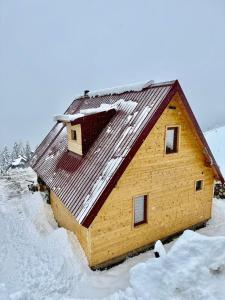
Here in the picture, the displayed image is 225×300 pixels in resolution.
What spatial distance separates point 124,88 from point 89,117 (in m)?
2.95

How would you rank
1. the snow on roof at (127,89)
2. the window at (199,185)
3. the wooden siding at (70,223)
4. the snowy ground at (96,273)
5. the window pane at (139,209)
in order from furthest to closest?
the window at (199,185)
the snow on roof at (127,89)
the window pane at (139,209)
the wooden siding at (70,223)
the snowy ground at (96,273)

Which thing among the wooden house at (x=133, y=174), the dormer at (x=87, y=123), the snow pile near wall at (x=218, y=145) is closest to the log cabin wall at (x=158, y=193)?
the wooden house at (x=133, y=174)

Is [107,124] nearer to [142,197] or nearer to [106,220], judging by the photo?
[142,197]

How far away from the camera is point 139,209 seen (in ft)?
38.2

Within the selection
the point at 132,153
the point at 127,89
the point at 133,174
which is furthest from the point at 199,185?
the point at 127,89

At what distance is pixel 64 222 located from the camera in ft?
43.8

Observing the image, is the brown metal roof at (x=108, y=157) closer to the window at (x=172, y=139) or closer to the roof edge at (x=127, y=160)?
the roof edge at (x=127, y=160)

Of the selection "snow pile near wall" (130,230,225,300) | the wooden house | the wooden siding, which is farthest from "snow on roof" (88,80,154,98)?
"snow pile near wall" (130,230,225,300)

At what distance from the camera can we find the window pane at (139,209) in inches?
452

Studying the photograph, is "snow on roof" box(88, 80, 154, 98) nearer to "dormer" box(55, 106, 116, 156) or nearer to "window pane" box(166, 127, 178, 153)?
"dormer" box(55, 106, 116, 156)

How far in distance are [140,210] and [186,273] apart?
389 cm

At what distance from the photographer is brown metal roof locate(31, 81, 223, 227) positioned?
10016 millimetres

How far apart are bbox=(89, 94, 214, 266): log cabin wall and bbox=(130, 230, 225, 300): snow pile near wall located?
2.06 m

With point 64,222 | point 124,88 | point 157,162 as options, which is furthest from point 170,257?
point 124,88
